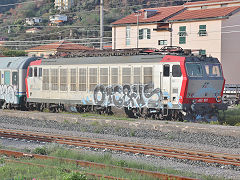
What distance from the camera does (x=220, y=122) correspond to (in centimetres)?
2098

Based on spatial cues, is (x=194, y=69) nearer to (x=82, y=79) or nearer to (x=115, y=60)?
(x=115, y=60)

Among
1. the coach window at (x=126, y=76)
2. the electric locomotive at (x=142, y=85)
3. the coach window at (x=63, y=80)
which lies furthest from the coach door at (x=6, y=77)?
the coach window at (x=126, y=76)

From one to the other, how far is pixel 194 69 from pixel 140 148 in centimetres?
738

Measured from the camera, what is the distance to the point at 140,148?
45.4 ft

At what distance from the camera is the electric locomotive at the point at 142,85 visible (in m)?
20.0

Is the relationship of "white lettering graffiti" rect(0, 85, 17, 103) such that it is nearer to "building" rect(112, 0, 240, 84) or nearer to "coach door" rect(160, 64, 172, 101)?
"coach door" rect(160, 64, 172, 101)

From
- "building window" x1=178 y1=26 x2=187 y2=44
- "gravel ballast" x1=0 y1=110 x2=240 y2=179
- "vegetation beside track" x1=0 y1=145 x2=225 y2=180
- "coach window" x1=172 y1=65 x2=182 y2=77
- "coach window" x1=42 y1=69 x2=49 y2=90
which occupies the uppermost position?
"building window" x1=178 y1=26 x2=187 y2=44

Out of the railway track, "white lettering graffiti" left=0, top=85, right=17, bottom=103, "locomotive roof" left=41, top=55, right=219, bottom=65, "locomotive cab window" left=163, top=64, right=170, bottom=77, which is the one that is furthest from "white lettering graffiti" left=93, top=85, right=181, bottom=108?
"white lettering graffiti" left=0, top=85, right=17, bottom=103

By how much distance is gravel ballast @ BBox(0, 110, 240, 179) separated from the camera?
37.7ft

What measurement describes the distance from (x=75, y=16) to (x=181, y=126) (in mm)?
104650

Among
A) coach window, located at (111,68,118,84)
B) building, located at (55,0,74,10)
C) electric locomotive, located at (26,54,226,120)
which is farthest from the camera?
building, located at (55,0,74,10)

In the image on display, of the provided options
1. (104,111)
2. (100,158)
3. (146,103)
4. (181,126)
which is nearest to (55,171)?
(100,158)

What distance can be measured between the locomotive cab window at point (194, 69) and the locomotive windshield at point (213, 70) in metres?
0.55

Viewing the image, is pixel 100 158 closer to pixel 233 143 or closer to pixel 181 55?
pixel 233 143
